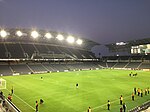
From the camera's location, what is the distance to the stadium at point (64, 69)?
97.1 feet

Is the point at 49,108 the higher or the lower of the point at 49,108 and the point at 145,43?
the lower

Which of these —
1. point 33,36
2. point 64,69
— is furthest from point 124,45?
point 33,36

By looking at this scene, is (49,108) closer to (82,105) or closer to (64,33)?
(82,105)

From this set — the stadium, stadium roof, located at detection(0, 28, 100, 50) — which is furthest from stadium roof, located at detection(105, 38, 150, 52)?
stadium roof, located at detection(0, 28, 100, 50)

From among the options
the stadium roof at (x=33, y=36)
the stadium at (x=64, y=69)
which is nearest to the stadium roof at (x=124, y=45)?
the stadium at (x=64, y=69)

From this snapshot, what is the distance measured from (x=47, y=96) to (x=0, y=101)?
27.1 feet

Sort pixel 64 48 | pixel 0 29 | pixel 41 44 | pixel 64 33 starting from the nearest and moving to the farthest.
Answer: pixel 0 29, pixel 64 33, pixel 41 44, pixel 64 48

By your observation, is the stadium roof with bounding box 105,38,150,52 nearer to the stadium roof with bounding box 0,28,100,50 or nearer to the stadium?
the stadium

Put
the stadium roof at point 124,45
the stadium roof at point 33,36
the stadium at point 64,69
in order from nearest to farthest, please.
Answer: the stadium at point 64,69 → the stadium roof at point 33,36 → the stadium roof at point 124,45

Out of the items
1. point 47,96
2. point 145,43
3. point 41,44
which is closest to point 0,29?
point 41,44

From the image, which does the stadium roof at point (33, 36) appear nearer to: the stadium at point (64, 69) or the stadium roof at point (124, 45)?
the stadium at point (64, 69)

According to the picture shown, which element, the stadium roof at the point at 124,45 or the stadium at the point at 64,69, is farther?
the stadium roof at the point at 124,45

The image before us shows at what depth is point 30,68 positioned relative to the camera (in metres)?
79.5

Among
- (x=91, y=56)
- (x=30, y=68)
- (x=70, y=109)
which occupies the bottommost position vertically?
(x=70, y=109)
